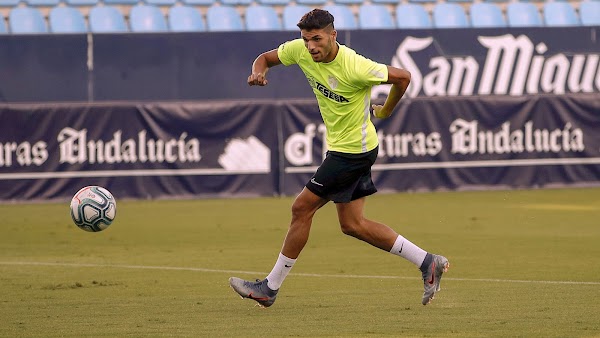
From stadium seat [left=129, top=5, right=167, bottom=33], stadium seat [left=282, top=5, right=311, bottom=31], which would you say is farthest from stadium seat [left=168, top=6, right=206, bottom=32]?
stadium seat [left=282, top=5, right=311, bottom=31]

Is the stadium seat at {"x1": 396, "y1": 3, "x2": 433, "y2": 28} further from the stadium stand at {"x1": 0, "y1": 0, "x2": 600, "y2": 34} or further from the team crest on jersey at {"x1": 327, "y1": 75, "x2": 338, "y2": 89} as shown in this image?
the team crest on jersey at {"x1": 327, "y1": 75, "x2": 338, "y2": 89}

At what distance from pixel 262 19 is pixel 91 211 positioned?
1495 cm

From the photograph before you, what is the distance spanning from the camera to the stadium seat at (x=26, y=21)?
78.3 feet

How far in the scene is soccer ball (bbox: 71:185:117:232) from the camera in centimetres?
1070

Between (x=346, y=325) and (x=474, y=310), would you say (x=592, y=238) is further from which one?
(x=346, y=325)

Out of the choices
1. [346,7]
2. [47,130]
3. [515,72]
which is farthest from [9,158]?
[515,72]

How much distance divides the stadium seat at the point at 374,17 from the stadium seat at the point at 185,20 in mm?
3326

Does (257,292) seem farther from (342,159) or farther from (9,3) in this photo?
(9,3)

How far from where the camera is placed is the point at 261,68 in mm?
8977

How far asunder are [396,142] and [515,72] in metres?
4.38

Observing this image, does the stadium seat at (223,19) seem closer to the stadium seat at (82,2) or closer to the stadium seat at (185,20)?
the stadium seat at (185,20)

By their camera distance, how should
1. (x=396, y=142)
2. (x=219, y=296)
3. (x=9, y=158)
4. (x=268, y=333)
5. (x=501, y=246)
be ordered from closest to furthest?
(x=268, y=333), (x=219, y=296), (x=501, y=246), (x=9, y=158), (x=396, y=142)

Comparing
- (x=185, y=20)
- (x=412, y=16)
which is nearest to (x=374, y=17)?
(x=412, y=16)

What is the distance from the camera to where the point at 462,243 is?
13.9 m
